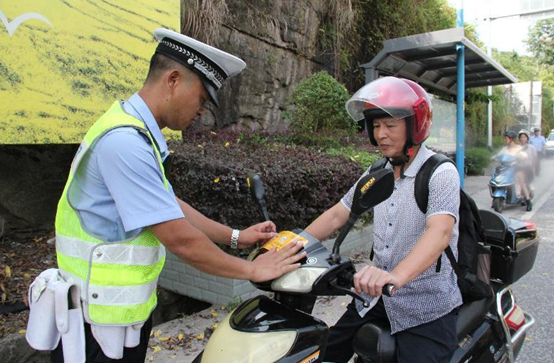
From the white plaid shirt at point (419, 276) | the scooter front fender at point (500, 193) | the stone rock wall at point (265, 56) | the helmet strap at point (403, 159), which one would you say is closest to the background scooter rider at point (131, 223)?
the white plaid shirt at point (419, 276)

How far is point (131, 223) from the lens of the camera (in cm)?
138

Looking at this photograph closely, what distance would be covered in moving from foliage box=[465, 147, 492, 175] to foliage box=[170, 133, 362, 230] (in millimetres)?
10909

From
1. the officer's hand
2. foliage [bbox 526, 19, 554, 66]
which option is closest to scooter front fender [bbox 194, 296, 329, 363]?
the officer's hand

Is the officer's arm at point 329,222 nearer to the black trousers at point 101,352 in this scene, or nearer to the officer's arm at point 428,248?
the officer's arm at point 428,248

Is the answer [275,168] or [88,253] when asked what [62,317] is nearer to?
[88,253]

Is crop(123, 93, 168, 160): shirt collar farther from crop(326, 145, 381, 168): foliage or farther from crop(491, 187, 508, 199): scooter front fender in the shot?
crop(491, 187, 508, 199): scooter front fender

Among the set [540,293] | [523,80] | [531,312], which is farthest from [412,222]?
[523,80]

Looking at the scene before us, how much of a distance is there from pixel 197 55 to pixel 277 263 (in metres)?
0.77

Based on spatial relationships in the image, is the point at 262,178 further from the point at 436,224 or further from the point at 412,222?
the point at 436,224

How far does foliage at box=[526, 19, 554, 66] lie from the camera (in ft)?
135

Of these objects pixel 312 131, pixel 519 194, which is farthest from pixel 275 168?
pixel 519 194

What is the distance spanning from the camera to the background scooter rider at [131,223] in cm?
140

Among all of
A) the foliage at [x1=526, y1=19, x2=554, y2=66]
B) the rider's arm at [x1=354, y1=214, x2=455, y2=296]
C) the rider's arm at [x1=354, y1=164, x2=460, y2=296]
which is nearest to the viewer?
the rider's arm at [x1=354, y1=214, x2=455, y2=296]

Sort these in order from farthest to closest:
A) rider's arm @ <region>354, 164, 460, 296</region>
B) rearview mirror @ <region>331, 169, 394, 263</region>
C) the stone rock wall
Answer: the stone rock wall, rider's arm @ <region>354, 164, 460, 296</region>, rearview mirror @ <region>331, 169, 394, 263</region>
